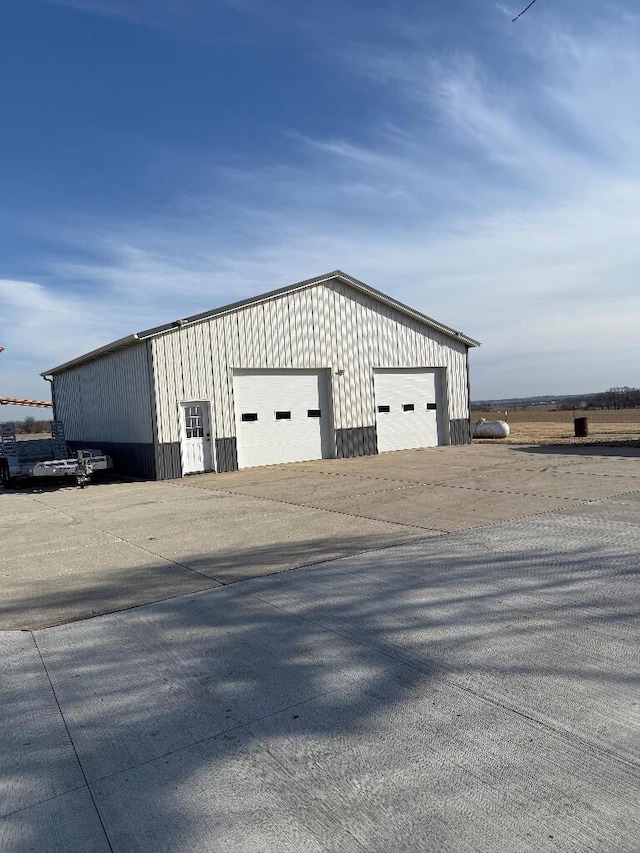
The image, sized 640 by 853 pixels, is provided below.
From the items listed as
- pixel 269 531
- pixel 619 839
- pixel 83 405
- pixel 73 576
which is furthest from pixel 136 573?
pixel 83 405

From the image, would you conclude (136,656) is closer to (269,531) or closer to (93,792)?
(93,792)

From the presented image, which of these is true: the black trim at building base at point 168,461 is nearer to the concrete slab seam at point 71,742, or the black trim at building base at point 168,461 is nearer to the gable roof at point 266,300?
the gable roof at point 266,300

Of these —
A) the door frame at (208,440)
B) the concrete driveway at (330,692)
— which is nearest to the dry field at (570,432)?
the door frame at (208,440)

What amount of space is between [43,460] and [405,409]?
1138cm

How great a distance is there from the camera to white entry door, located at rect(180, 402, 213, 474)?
54.3 feet

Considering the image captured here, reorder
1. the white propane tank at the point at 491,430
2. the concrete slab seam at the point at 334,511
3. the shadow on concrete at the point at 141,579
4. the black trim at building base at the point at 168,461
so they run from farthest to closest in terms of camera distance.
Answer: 1. the white propane tank at the point at 491,430
2. the black trim at building base at the point at 168,461
3. the concrete slab seam at the point at 334,511
4. the shadow on concrete at the point at 141,579

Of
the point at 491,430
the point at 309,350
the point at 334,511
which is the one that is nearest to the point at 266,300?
the point at 309,350

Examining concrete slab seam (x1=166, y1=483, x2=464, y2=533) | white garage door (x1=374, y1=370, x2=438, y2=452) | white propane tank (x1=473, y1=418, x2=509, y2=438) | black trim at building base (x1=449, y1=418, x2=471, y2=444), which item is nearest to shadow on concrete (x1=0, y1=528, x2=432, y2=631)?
concrete slab seam (x1=166, y1=483, x2=464, y2=533)

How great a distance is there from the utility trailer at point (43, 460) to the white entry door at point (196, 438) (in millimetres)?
1996

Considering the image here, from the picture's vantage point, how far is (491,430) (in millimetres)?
27688

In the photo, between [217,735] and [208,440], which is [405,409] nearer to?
[208,440]

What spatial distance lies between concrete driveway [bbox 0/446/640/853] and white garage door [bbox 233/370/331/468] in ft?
32.7

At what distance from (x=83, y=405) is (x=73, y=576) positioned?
15.7 m

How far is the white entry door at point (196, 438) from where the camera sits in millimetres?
16562
